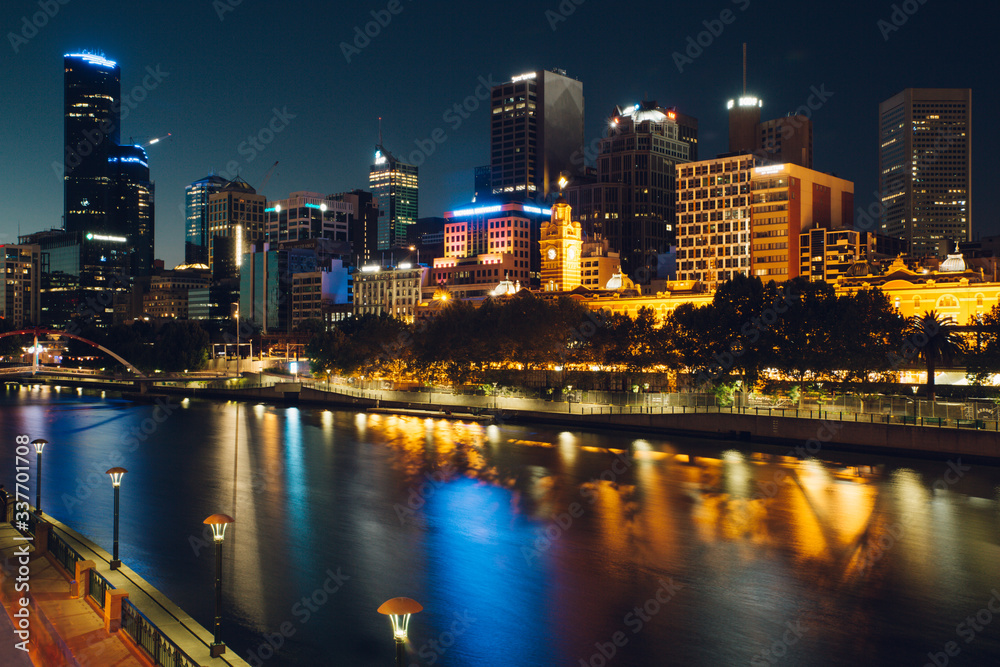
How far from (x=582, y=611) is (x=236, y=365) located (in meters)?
118

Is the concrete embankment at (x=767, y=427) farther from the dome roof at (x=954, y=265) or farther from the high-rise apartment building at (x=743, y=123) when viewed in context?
the high-rise apartment building at (x=743, y=123)

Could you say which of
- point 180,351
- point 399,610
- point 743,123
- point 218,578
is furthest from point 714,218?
point 399,610

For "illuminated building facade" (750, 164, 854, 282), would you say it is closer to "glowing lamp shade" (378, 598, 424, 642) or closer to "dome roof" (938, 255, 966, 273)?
"dome roof" (938, 255, 966, 273)

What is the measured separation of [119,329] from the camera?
149 meters

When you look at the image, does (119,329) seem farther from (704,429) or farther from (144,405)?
(704,429)

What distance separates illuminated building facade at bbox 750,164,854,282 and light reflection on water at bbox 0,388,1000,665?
297ft

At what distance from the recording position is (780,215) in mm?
145250

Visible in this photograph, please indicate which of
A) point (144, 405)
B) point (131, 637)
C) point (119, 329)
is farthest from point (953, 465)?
point (119, 329)

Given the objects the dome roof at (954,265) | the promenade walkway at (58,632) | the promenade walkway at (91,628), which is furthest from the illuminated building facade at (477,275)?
the promenade walkway at (58,632)

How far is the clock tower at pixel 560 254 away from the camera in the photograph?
15788 cm

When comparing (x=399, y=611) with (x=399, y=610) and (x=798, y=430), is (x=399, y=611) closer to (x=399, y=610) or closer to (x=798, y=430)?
(x=399, y=610)

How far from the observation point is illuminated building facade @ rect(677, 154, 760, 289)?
15025cm

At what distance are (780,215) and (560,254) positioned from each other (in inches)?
1607

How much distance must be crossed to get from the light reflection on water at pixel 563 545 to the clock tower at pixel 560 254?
3756 inches
